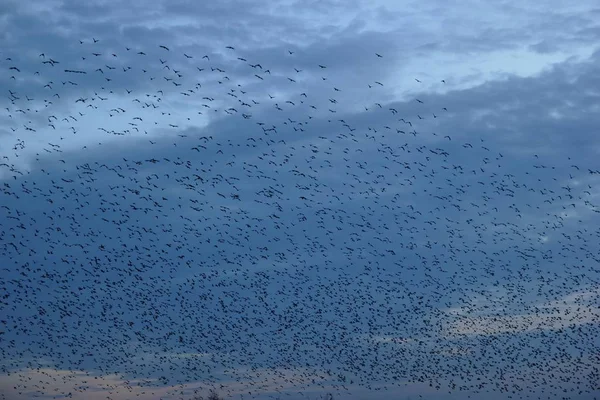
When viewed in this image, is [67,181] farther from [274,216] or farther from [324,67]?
[324,67]

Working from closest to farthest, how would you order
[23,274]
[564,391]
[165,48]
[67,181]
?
[165,48]
[67,181]
[23,274]
[564,391]

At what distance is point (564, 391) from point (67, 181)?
4867 cm

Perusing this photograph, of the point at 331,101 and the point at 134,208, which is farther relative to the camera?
the point at 134,208

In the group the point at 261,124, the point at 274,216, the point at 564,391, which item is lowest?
the point at 564,391

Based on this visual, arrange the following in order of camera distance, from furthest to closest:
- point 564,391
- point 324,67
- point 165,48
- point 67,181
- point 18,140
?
point 564,391 < point 67,181 < point 18,140 < point 324,67 < point 165,48

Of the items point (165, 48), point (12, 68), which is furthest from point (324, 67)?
point (12, 68)

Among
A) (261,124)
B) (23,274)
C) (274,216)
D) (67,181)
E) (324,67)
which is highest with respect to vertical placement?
(324,67)

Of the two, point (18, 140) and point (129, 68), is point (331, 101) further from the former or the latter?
point (18, 140)

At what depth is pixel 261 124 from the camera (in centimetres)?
6150

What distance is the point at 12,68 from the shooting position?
53938mm

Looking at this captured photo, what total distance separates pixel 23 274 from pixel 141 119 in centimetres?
1830

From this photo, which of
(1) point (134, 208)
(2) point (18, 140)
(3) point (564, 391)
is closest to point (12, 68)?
(2) point (18, 140)

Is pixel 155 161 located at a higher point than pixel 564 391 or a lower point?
higher

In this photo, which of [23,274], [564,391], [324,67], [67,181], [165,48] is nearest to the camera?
[165,48]
